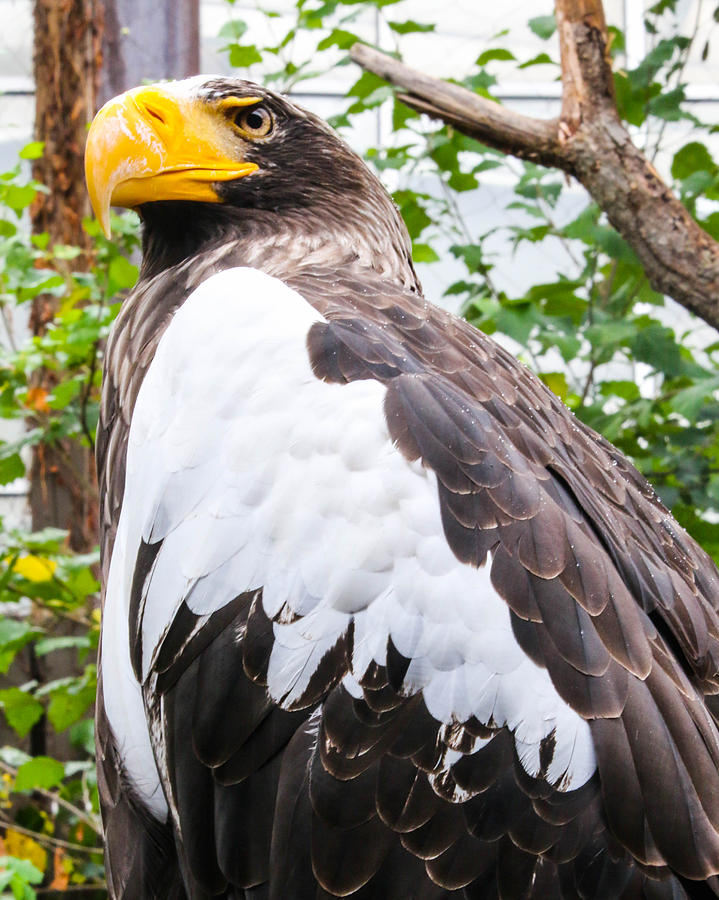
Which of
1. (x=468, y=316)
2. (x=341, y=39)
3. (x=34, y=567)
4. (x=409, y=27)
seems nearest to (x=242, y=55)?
(x=341, y=39)

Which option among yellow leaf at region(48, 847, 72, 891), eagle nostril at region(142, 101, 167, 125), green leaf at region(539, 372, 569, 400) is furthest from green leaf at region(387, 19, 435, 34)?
yellow leaf at region(48, 847, 72, 891)

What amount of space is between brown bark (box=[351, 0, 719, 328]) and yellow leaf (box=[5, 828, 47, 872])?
8.17 feet

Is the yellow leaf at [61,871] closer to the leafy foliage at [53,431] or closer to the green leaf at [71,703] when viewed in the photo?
the leafy foliage at [53,431]

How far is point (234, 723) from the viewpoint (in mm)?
1312

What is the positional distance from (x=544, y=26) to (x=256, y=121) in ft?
3.94

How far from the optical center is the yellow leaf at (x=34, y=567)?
2.80m

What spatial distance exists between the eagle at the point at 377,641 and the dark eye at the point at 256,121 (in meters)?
0.42

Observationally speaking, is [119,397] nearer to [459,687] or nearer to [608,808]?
[459,687]

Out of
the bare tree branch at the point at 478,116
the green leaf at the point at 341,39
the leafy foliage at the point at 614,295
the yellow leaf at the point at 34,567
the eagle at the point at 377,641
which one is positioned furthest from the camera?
the yellow leaf at the point at 34,567

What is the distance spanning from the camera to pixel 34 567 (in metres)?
2.83

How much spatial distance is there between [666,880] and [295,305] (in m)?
0.80

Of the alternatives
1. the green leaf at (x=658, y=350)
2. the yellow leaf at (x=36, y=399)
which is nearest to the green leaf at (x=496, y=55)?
the green leaf at (x=658, y=350)

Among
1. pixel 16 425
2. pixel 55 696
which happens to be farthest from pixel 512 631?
pixel 16 425

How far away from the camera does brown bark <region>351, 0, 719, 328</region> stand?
2.33 metres
